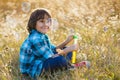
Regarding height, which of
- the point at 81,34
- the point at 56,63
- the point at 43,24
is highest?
the point at 43,24

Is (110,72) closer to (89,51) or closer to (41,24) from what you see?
(89,51)

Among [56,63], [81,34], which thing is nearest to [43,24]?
[56,63]

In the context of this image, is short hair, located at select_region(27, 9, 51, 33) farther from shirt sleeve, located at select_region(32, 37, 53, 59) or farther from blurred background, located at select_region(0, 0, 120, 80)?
blurred background, located at select_region(0, 0, 120, 80)

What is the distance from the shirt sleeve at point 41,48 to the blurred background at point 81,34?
0.20 metres

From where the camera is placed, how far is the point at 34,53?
149 inches

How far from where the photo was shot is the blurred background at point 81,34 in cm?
368

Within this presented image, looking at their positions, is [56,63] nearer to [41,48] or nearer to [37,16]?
[41,48]

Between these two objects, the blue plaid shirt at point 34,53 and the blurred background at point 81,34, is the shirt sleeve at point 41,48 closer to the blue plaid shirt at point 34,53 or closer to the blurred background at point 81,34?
the blue plaid shirt at point 34,53

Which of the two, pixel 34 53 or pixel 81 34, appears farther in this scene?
pixel 81 34

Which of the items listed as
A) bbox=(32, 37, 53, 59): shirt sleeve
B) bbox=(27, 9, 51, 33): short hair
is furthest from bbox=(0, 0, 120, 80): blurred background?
bbox=(27, 9, 51, 33): short hair

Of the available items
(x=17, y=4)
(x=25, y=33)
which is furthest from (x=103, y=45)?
(x=17, y=4)

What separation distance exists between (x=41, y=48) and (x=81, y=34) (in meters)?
0.92

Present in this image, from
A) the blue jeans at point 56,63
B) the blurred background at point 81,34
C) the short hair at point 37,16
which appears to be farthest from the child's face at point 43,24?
the blurred background at point 81,34

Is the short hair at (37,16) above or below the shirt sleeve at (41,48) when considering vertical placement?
above
